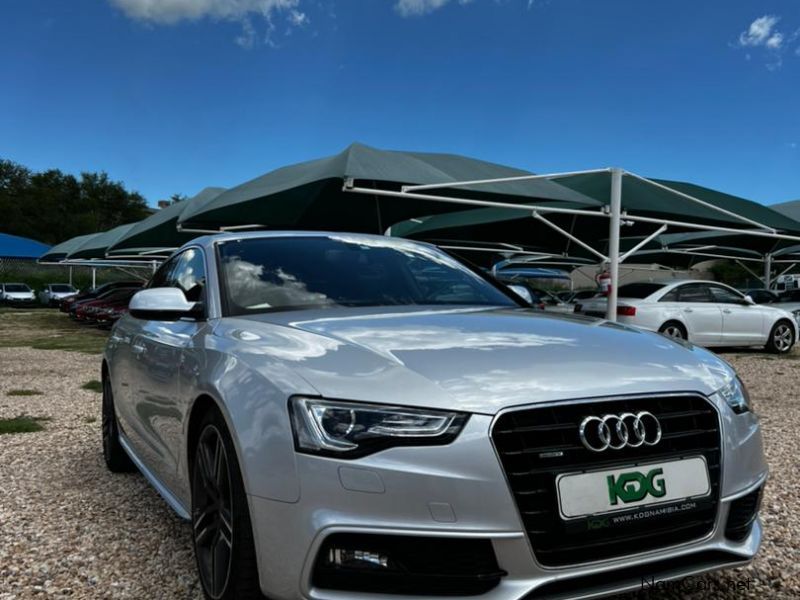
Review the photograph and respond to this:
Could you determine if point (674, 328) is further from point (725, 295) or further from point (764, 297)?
point (764, 297)

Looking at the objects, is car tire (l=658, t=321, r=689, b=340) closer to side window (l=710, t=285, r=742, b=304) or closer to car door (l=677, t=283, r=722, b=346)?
car door (l=677, t=283, r=722, b=346)

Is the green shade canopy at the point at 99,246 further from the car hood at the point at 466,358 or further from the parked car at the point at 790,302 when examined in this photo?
the car hood at the point at 466,358

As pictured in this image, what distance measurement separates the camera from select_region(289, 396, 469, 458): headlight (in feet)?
5.77

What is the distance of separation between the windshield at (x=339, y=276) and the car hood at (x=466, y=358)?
11.9 inches

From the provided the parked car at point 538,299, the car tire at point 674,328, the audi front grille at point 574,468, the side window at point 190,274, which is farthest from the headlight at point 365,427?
the car tire at point 674,328

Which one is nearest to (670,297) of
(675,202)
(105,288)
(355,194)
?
(675,202)

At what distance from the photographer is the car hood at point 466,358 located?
1848 mm

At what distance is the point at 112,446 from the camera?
433 cm

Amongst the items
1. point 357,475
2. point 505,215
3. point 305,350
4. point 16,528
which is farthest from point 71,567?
point 505,215

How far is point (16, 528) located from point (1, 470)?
134 cm

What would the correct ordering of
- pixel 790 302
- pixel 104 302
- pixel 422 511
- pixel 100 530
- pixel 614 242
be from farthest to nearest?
pixel 104 302, pixel 790 302, pixel 614 242, pixel 100 530, pixel 422 511

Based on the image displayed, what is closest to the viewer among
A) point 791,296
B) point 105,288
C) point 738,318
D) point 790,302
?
point 738,318

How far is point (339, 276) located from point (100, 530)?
1.73 meters

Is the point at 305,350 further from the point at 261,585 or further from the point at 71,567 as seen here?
the point at 71,567
